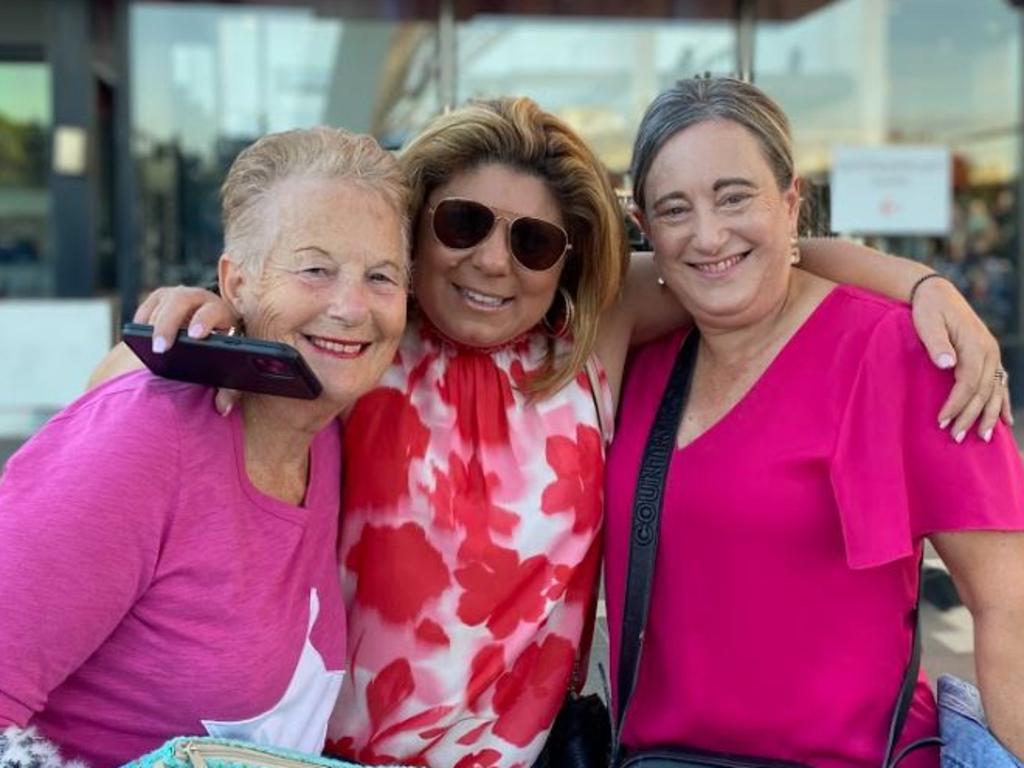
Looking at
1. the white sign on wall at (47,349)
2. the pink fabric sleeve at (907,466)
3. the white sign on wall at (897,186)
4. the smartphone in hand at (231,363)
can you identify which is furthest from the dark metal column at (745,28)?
the smartphone in hand at (231,363)

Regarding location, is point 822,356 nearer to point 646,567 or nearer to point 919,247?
point 646,567

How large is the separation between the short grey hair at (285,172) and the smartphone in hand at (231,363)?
19cm

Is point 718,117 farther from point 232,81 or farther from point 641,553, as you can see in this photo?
point 232,81

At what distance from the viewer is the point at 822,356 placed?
186cm

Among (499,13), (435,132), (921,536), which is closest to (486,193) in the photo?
(435,132)

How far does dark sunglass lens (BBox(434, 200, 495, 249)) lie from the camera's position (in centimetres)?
188

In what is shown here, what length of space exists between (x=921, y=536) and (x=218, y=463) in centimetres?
109

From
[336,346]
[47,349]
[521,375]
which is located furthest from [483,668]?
[47,349]

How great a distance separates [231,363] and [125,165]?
304 inches

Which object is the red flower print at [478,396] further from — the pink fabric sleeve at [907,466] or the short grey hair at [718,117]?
the pink fabric sleeve at [907,466]

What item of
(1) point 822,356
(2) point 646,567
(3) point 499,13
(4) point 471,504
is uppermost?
(3) point 499,13

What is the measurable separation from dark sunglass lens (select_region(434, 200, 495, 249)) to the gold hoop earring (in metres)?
0.23

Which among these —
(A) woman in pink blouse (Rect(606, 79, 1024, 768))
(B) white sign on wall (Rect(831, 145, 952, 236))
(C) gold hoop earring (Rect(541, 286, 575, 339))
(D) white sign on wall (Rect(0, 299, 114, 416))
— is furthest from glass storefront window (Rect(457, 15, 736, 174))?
(A) woman in pink blouse (Rect(606, 79, 1024, 768))

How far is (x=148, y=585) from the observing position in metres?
1.44
